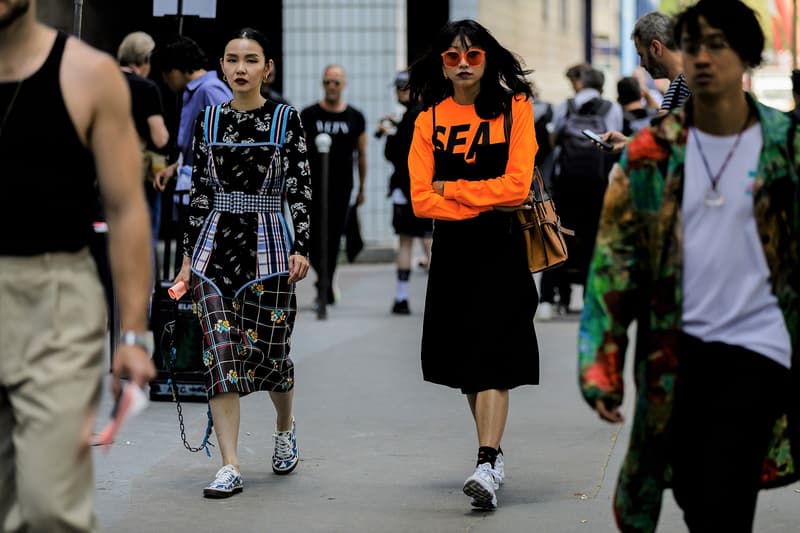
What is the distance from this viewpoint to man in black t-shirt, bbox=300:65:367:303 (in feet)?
45.8

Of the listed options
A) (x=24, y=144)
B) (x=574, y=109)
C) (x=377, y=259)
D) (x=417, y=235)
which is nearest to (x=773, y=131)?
(x=24, y=144)

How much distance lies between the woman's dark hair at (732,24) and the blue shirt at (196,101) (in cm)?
492

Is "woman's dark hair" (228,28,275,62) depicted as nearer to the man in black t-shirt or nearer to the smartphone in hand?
the smartphone in hand

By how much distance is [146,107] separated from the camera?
9672mm

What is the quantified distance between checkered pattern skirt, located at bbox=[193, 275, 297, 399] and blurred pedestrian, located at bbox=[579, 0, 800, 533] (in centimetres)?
267

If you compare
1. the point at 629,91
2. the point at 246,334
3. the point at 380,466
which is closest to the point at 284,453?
the point at 380,466

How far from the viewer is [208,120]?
6742 millimetres

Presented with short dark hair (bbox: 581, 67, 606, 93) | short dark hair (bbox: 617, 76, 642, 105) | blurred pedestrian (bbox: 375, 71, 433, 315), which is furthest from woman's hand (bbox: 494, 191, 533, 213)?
short dark hair (bbox: 617, 76, 642, 105)

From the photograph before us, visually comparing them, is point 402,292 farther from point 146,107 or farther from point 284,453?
point 284,453

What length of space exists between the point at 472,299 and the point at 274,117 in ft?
3.55

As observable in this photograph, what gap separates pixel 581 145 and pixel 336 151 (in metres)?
2.26

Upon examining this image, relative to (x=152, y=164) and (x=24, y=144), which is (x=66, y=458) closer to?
(x=24, y=144)

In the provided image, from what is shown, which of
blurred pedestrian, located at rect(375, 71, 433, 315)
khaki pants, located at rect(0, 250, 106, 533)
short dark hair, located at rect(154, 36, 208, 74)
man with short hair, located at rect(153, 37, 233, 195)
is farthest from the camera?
blurred pedestrian, located at rect(375, 71, 433, 315)

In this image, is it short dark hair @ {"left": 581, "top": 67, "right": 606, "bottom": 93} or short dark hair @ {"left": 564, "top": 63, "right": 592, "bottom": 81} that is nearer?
short dark hair @ {"left": 581, "top": 67, "right": 606, "bottom": 93}
